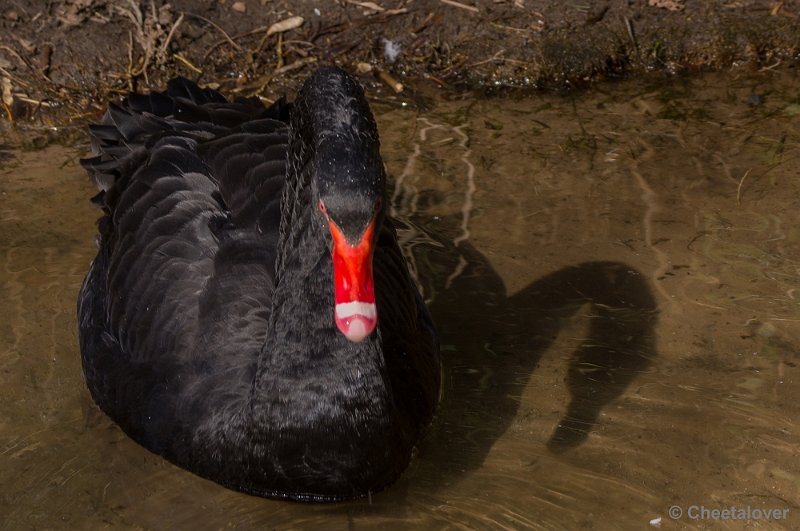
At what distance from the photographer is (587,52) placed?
7.11 meters

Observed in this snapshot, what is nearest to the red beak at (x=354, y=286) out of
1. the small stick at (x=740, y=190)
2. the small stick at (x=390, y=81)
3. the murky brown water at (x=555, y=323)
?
the murky brown water at (x=555, y=323)

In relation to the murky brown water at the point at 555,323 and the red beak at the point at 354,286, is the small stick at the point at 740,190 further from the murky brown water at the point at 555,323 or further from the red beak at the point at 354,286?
the red beak at the point at 354,286

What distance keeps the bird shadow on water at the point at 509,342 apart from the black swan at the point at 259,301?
8.6 inches

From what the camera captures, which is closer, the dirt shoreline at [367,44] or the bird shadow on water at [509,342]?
the bird shadow on water at [509,342]

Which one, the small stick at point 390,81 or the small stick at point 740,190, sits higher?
the small stick at point 390,81

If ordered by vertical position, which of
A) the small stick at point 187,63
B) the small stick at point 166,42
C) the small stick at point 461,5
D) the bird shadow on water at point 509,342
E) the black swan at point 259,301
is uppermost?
the small stick at point 461,5

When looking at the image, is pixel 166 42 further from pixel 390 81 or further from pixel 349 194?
pixel 349 194

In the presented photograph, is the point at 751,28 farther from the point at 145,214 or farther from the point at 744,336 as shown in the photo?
the point at 145,214

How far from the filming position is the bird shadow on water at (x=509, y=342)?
4285 mm

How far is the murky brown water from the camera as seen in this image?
3.98 m

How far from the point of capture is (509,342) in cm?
488

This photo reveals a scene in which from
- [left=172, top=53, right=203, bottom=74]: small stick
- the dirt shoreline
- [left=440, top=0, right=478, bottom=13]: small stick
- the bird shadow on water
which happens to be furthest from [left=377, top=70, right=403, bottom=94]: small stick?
the bird shadow on water

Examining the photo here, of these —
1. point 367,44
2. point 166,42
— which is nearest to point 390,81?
point 367,44

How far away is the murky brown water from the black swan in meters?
0.21
